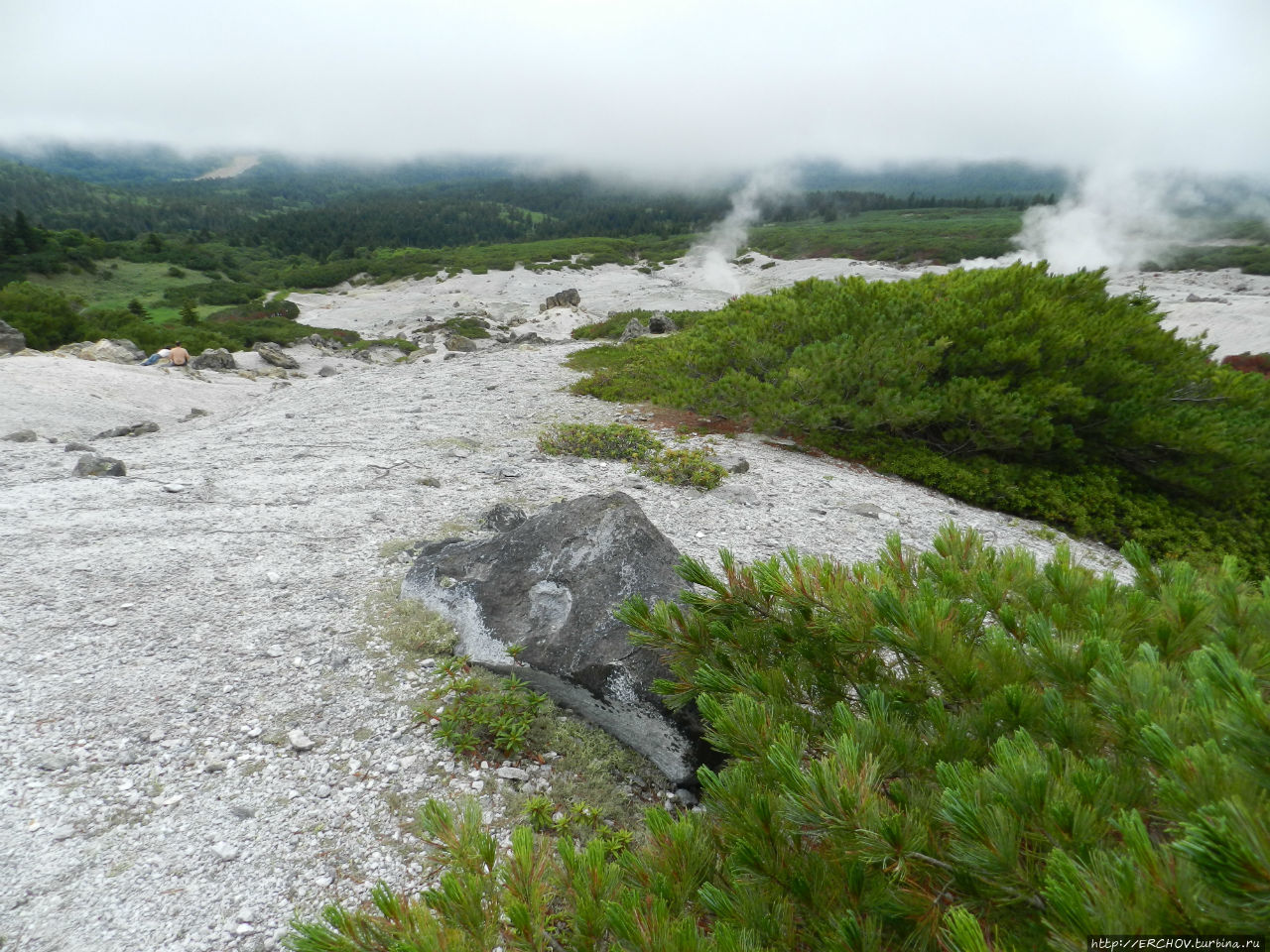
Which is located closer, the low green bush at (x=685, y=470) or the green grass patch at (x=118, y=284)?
the low green bush at (x=685, y=470)

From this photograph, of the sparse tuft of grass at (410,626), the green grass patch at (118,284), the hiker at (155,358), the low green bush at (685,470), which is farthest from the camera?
the green grass patch at (118,284)

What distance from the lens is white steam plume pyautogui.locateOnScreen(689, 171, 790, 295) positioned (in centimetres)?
5112

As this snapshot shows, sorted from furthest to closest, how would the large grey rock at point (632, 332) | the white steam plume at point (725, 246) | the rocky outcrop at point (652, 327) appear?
1. the white steam plume at point (725, 246)
2. the rocky outcrop at point (652, 327)
3. the large grey rock at point (632, 332)

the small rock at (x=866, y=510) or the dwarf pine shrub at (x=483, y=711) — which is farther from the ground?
the dwarf pine shrub at (x=483, y=711)

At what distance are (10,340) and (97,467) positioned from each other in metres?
15.3

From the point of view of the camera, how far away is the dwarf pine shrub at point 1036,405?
8.88 metres

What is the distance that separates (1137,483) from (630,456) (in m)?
7.95

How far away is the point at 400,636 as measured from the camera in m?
4.77

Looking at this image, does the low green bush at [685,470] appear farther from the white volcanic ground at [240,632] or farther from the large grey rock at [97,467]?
the large grey rock at [97,467]

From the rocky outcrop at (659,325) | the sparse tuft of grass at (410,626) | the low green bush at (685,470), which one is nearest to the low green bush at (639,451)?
the low green bush at (685,470)

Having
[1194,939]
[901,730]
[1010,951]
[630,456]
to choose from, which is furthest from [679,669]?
[630,456]

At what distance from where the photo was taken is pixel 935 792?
164cm

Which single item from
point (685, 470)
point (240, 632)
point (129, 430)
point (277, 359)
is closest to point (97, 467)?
point (129, 430)

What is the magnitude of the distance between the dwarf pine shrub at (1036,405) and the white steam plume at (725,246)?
35182 millimetres
